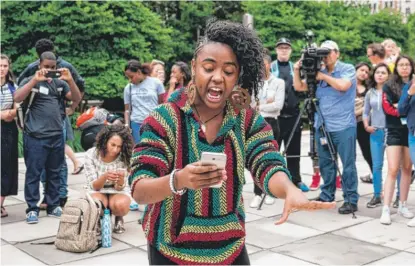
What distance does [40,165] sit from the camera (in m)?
6.22

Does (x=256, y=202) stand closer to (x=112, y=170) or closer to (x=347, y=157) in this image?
(x=347, y=157)

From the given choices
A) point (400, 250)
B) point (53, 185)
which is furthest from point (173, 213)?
point (53, 185)

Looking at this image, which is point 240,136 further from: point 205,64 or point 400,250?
point 400,250

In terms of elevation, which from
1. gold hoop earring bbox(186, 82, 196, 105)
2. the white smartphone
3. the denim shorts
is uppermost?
gold hoop earring bbox(186, 82, 196, 105)

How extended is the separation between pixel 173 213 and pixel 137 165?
0.24 m

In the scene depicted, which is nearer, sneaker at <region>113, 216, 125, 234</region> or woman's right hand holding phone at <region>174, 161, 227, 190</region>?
woman's right hand holding phone at <region>174, 161, 227, 190</region>

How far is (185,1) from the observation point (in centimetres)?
2138

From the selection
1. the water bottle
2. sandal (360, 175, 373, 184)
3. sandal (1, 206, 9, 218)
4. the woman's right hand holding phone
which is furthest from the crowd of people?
sandal (360, 175, 373, 184)

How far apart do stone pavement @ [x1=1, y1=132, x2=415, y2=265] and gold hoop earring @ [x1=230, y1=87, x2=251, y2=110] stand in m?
2.67

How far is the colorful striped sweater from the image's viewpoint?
2172mm

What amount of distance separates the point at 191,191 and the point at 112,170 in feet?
11.3

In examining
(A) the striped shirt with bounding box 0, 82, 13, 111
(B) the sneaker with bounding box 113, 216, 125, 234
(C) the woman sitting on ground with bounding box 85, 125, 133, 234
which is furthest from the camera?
(A) the striped shirt with bounding box 0, 82, 13, 111

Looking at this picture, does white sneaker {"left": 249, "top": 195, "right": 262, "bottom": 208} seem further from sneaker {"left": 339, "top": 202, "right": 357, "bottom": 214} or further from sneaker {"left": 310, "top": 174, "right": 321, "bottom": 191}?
sneaker {"left": 310, "top": 174, "right": 321, "bottom": 191}

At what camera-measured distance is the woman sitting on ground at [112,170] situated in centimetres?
546
